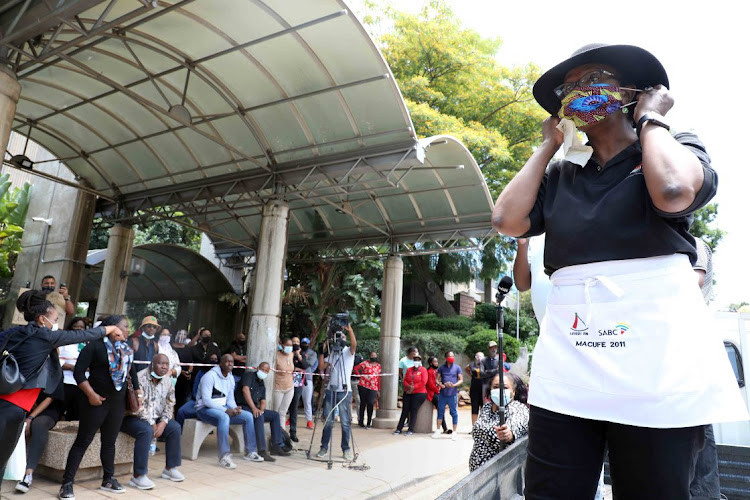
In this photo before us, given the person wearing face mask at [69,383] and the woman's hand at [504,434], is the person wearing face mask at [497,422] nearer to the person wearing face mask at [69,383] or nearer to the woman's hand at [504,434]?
the woman's hand at [504,434]

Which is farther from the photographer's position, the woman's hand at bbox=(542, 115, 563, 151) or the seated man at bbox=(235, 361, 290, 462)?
the seated man at bbox=(235, 361, 290, 462)

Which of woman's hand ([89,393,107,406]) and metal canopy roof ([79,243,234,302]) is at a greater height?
metal canopy roof ([79,243,234,302])

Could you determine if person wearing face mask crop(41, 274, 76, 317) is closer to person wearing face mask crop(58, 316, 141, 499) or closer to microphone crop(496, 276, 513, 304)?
person wearing face mask crop(58, 316, 141, 499)

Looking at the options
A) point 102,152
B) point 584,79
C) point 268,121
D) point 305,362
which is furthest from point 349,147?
point 584,79

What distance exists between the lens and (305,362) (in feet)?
41.0

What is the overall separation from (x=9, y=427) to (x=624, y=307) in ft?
15.8

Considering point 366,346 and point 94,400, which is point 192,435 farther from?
point 366,346

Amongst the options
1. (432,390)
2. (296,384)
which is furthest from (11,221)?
(432,390)

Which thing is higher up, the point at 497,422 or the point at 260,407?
the point at 497,422

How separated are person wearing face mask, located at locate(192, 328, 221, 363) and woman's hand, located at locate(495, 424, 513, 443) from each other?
6371 mm

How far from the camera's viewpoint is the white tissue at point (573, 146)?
1525mm

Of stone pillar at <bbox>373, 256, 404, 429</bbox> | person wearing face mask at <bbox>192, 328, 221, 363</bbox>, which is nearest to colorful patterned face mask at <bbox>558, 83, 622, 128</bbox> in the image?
person wearing face mask at <bbox>192, 328, 221, 363</bbox>

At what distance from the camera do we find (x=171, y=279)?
19.0 m

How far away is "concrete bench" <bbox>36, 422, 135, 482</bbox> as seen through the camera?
583cm
